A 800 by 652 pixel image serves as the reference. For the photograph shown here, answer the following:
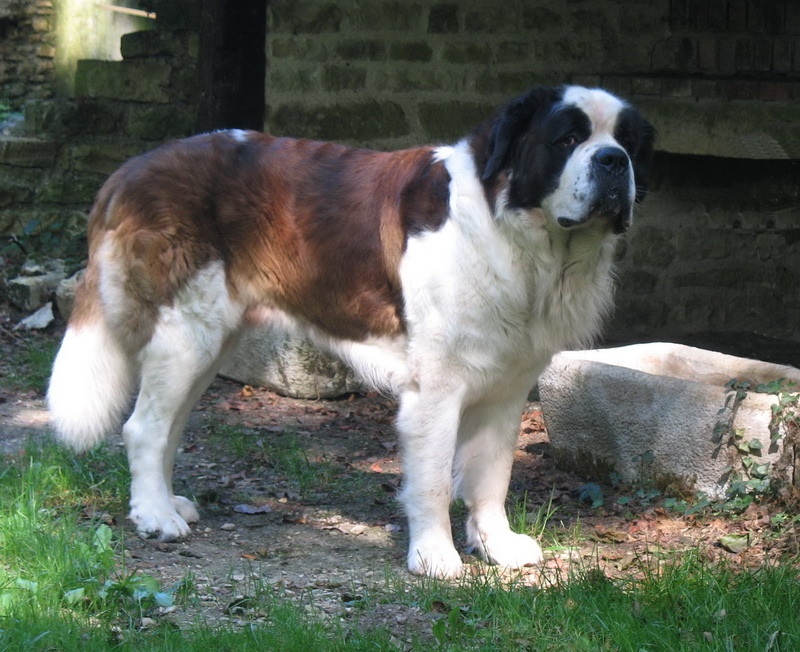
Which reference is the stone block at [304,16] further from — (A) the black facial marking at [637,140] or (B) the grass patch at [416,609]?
(B) the grass patch at [416,609]

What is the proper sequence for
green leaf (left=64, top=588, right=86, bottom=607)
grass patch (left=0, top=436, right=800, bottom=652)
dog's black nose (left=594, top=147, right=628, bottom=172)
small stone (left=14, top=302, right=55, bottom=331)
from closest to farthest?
1. grass patch (left=0, top=436, right=800, bottom=652)
2. green leaf (left=64, top=588, right=86, bottom=607)
3. dog's black nose (left=594, top=147, right=628, bottom=172)
4. small stone (left=14, top=302, right=55, bottom=331)

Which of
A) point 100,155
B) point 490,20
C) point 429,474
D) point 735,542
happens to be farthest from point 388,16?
point 735,542

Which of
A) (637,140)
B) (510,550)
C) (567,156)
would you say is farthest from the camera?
(510,550)

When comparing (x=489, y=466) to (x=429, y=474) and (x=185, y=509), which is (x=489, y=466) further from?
(x=185, y=509)

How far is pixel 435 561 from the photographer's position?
3.91 metres

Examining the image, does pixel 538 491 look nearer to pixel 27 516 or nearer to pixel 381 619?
pixel 381 619

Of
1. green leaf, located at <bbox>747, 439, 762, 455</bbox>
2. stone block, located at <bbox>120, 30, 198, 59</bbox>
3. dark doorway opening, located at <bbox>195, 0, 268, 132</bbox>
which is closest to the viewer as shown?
green leaf, located at <bbox>747, 439, 762, 455</bbox>

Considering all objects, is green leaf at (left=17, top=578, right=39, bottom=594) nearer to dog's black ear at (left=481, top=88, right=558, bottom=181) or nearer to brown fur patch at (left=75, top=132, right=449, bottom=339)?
brown fur patch at (left=75, top=132, right=449, bottom=339)

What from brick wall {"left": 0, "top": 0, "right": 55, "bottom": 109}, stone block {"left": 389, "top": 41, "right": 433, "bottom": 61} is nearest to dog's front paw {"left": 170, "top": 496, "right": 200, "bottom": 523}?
stone block {"left": 389, "top": 41, "right": 433, "bottom": 61}

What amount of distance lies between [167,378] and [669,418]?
6.92 ft

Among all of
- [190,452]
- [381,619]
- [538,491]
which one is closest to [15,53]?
[190,452]

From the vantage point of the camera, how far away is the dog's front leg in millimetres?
3904

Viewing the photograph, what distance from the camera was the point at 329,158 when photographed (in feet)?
14.2

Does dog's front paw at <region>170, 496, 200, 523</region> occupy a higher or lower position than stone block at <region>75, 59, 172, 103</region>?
lower
